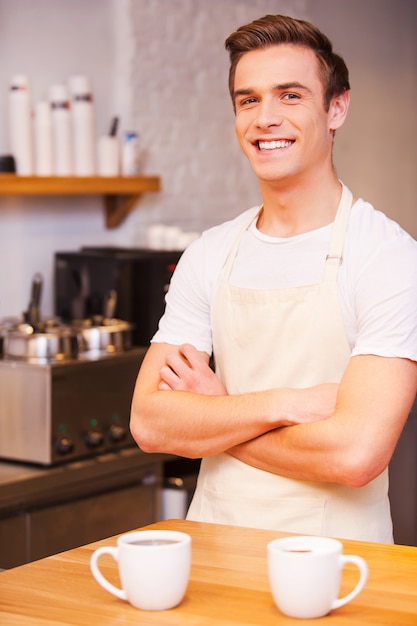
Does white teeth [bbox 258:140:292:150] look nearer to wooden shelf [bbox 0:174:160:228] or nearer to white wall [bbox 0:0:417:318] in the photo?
wooden shelf [bbox 0:174:160:228]

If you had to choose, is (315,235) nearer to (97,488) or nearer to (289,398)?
(289,398)

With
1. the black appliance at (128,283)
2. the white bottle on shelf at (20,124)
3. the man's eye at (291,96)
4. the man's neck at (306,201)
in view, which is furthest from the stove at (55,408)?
the man's eye at (291,96)

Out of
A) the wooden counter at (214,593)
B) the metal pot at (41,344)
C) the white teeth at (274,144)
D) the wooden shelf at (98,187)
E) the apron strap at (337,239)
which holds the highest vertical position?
the wooden shelf at (98,187)

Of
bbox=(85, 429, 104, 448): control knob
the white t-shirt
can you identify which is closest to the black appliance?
bbox=(85, 429, 104, 448): control knob

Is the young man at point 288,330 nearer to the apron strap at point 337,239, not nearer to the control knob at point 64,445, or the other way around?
the apron strap at point 337,239

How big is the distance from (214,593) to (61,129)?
2853 millimetres

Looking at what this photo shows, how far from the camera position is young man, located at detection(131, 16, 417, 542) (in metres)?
1.96

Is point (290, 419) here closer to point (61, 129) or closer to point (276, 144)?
point (276, 144)

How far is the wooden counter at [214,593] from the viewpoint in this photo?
136 centimetres

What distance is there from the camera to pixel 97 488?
3662 mm

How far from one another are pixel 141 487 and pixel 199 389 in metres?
1.75

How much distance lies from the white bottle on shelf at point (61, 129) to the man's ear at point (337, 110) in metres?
1.96

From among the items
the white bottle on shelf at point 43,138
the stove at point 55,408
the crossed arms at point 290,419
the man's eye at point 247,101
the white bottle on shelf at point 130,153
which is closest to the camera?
the crossed arms at point 290,419

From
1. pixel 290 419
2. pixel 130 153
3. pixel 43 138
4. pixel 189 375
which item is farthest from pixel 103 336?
pixel 290 419
